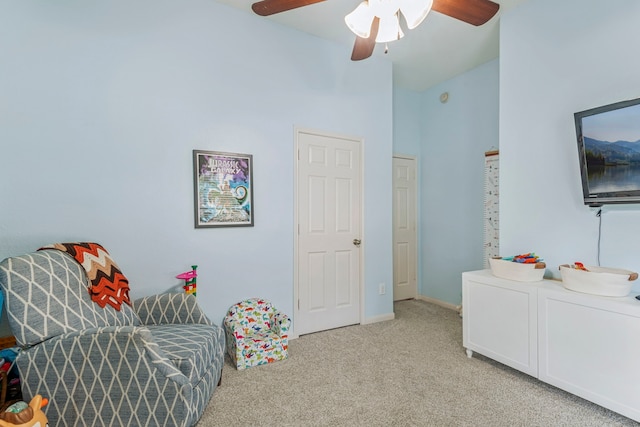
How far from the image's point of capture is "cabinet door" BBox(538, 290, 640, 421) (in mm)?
1729

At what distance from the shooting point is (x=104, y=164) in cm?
225

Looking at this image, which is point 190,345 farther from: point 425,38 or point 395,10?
point 425,38

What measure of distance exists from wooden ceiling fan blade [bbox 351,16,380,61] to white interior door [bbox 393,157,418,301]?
2041 millimetres

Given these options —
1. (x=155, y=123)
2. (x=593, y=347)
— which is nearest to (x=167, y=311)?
(x=155, y=123)

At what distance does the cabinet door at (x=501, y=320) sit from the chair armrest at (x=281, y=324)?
4.84 feet

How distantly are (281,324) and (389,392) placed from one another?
981 millimetres

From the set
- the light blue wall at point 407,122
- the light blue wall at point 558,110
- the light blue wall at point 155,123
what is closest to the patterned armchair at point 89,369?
the light blue wall at point 155,123

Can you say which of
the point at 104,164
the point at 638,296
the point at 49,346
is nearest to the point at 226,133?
the point at 104,164

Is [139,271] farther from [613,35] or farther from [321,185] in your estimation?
[613,35]

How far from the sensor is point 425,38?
310 centimetres

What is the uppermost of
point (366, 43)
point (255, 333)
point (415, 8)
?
point (366, 43)

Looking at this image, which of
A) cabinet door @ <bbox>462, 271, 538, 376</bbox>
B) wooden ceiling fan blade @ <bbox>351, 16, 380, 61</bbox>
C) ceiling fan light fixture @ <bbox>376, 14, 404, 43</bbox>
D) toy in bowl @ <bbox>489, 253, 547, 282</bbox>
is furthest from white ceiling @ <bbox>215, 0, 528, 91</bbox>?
cabinet door @ <bbox>462, 271, 538, 376</bbox>

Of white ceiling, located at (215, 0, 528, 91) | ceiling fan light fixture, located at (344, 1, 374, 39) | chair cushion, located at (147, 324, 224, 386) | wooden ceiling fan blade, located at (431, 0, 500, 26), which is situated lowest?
chair cushion, located at (147, 324, 224, 386)

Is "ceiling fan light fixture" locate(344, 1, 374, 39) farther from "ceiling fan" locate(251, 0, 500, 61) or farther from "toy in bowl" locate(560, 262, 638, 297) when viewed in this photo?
"toy in bowl" locate(560, 262, 638, 297)
